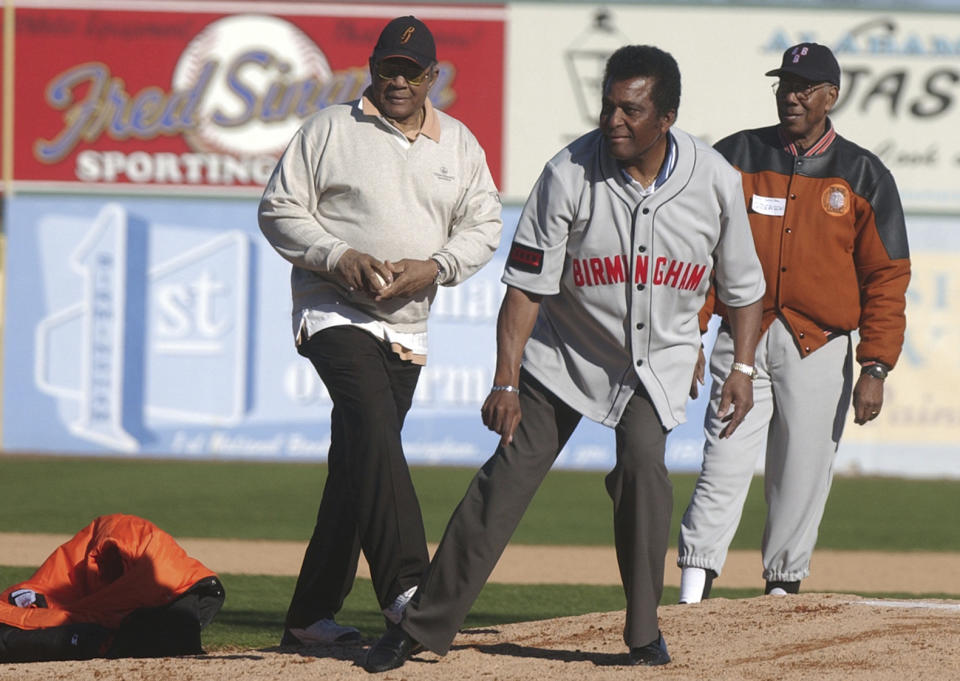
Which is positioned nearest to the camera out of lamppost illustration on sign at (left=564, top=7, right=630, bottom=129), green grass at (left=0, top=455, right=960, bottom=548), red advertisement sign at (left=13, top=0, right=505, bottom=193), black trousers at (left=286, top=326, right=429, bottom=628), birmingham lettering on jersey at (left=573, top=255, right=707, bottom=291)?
birmingham lettering on jersey at (left=573, top=255, right=707, bottom=291)

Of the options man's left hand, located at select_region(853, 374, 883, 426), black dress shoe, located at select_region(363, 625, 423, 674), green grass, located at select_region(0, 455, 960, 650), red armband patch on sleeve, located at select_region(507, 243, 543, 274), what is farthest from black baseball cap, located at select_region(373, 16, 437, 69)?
green grass, located at select_region(0, 455, 960, 650)

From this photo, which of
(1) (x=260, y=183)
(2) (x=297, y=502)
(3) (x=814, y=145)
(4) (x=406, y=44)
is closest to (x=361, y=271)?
(4) (x=406, y=44)

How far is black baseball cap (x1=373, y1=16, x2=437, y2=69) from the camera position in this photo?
505cm

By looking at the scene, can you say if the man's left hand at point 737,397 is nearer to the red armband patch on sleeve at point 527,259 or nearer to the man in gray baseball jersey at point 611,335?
the man in gray baseball jersey at point 611,335

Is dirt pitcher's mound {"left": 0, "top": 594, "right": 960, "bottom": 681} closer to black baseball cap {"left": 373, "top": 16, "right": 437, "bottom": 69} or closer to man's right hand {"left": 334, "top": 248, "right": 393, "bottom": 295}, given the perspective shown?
man's right hand {"left": 334, "top": 248, "right": 393, "bottom": 295}

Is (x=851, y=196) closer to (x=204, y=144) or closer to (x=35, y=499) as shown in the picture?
(x=35, y=499)

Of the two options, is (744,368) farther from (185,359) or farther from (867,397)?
(185,359)

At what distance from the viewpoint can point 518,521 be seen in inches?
177

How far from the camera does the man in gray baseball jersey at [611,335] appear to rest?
452 cm

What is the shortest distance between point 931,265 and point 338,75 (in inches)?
281

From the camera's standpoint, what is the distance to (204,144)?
16953 millimetres

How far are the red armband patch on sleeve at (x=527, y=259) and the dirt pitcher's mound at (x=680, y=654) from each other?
48.6 inches

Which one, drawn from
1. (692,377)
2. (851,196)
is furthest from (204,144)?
(692,377)

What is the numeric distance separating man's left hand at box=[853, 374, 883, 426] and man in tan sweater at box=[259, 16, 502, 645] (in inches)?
67.8
